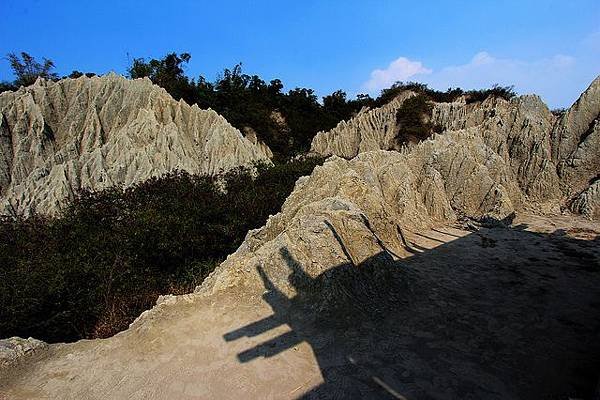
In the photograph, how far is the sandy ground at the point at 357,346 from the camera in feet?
17.3

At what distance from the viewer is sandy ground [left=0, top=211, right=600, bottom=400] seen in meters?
5.29

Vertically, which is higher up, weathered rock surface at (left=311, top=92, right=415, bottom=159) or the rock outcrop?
weathered rock surface at (left=311, top=92, right=415, bottom=159)

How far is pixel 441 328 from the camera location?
6.70 metres

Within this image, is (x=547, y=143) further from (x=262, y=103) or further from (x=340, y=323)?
(x=262, y=103)

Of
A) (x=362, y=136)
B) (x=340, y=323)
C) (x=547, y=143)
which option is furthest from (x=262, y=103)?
(x=340, y=323)

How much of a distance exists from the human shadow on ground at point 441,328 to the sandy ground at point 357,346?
2 centimetres

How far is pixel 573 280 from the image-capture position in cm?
904

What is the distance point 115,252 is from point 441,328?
10.0m

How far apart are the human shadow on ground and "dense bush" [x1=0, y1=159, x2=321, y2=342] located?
15.9 ft

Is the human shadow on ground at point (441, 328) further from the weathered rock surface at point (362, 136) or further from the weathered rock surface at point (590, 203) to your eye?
the weathered rock surface at point (362, 136)

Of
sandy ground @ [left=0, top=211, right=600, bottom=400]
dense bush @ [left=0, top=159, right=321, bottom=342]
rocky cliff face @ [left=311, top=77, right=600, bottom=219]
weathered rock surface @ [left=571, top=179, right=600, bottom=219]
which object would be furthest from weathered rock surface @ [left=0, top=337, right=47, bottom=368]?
rocky cliff face @ [left=311, top=77, right=600, bottom=219]

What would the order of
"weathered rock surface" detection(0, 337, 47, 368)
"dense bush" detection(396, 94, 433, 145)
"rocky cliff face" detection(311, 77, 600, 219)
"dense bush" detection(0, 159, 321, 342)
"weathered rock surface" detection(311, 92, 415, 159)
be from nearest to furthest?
"weathered rock surface" detection(0, 337, 47, 368)
"dense bush" detection(0, 159, 321, 342)
"rocky cliff face" detection(311, 77, 600, 219)
"dense bush" detection(396, 94, 433, 145)
"weathered rock surface" detection(311, 92, 415, 159)

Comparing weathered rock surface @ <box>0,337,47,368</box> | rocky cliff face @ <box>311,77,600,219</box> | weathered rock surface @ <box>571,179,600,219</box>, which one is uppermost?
rocky cliff face @ <box>311,77,600,219</box>

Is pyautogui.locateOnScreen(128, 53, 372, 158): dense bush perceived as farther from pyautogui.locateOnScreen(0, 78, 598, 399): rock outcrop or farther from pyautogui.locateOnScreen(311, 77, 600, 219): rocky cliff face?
pyautogui.locateOnScreen(0, 78, 598, 399): rock outcrop
